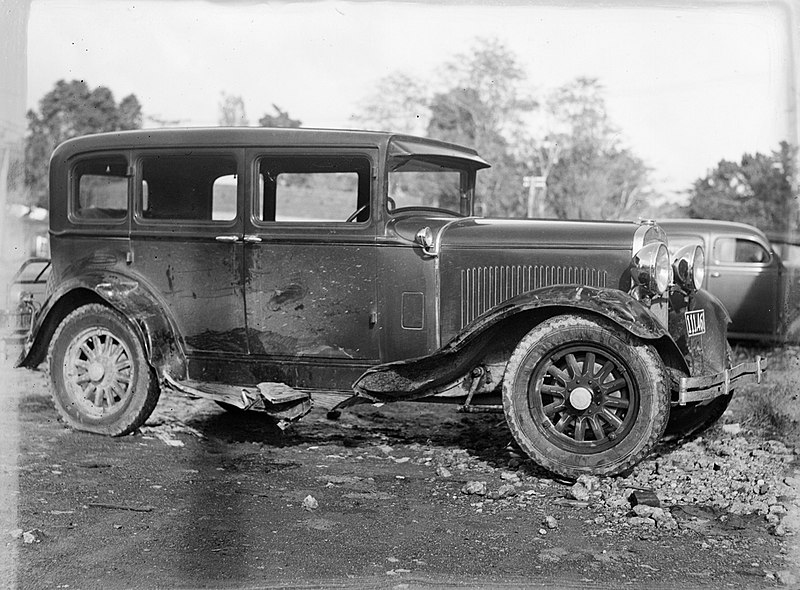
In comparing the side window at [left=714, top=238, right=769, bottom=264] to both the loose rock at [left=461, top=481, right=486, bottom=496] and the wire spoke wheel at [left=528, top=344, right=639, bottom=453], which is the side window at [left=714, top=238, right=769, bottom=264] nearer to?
the wire spoke wheel at [left=528, top=344, right=639, bottom=453]

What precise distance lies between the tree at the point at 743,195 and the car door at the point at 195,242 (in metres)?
6.02

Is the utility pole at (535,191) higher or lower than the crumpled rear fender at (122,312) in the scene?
higher

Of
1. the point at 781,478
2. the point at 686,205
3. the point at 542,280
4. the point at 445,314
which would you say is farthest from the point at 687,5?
the point at 686,205

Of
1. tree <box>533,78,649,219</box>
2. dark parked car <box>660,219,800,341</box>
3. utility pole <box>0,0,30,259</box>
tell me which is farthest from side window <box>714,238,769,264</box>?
utility pole <box>0,0,30,259</box>

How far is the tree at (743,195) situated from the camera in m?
9.79

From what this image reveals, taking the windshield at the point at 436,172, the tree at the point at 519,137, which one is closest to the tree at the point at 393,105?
the tree at the point at 519,137

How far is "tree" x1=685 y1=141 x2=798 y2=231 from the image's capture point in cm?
979

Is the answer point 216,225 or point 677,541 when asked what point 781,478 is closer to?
point 677,541

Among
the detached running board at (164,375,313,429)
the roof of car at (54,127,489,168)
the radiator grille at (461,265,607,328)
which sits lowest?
the detached running board at (164,375,313,429)

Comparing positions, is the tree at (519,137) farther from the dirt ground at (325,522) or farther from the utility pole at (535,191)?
the dirt ground at (325,522)

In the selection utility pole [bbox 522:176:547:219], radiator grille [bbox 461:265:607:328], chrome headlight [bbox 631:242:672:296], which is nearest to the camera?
chrome headlight [bbox 631:242:672:296]

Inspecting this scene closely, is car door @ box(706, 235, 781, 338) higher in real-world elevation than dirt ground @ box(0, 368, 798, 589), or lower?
higher

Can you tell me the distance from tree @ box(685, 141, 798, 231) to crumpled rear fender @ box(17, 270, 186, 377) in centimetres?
642

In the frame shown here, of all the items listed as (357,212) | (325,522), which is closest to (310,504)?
(325,522)
